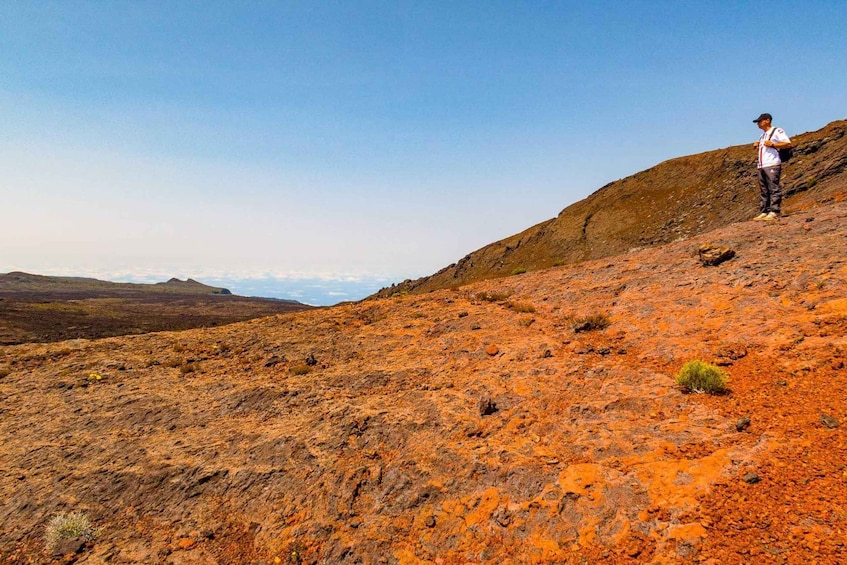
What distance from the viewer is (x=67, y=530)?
7.50m

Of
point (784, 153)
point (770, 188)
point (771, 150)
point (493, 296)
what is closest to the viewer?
point (784, 153)

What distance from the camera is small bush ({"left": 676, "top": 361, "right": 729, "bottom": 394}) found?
23.8 ft

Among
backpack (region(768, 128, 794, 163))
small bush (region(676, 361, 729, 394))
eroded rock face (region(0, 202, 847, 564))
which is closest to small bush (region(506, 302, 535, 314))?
eroded rock face (region(0, 202, 847, 564))

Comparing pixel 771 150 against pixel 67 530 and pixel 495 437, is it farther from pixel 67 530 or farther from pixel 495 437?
pixel 67 530

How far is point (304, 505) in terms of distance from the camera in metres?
7.30

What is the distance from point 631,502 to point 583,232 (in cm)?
5309

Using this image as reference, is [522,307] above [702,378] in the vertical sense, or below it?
above

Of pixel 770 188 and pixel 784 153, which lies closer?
pixel 784 153

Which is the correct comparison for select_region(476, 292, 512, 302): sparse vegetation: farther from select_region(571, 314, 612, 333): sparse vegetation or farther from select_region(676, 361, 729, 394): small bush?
select_region(676, 361, 729, 394): small bush

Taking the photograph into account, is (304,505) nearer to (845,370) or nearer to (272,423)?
(272,423)

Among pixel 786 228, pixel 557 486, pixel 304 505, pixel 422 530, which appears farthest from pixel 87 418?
pixel 786 228

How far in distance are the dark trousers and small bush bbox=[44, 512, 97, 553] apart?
21549 mm

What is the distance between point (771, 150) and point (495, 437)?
48.3ft

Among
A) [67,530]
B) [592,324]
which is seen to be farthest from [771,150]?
[67,530]
